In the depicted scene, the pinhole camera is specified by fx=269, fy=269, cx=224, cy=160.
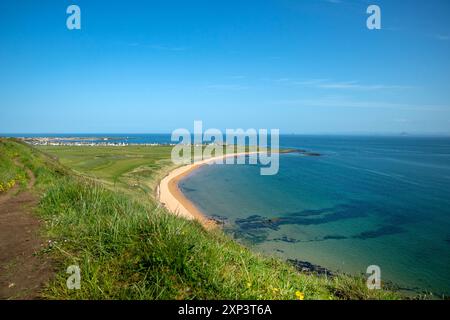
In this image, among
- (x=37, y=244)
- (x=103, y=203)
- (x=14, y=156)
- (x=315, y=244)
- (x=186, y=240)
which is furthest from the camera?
(x=315, y=244)

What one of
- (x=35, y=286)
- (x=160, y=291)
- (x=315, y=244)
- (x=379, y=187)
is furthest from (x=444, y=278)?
(x=379, y=187)

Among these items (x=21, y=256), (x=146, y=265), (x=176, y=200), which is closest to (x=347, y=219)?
(x=176, y=200)

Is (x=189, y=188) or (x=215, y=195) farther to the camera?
(x=189, y=188)

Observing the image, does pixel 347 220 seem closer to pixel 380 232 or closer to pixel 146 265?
pixel 380 232

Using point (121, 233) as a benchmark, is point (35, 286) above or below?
below

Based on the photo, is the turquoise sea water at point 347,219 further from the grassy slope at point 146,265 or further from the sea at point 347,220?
the grassy slope at point 146,265

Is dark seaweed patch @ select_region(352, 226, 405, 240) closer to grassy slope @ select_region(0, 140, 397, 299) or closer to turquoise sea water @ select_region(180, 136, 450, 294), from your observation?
turquoise sea water @ select_region(180, 136, 450, 294)
